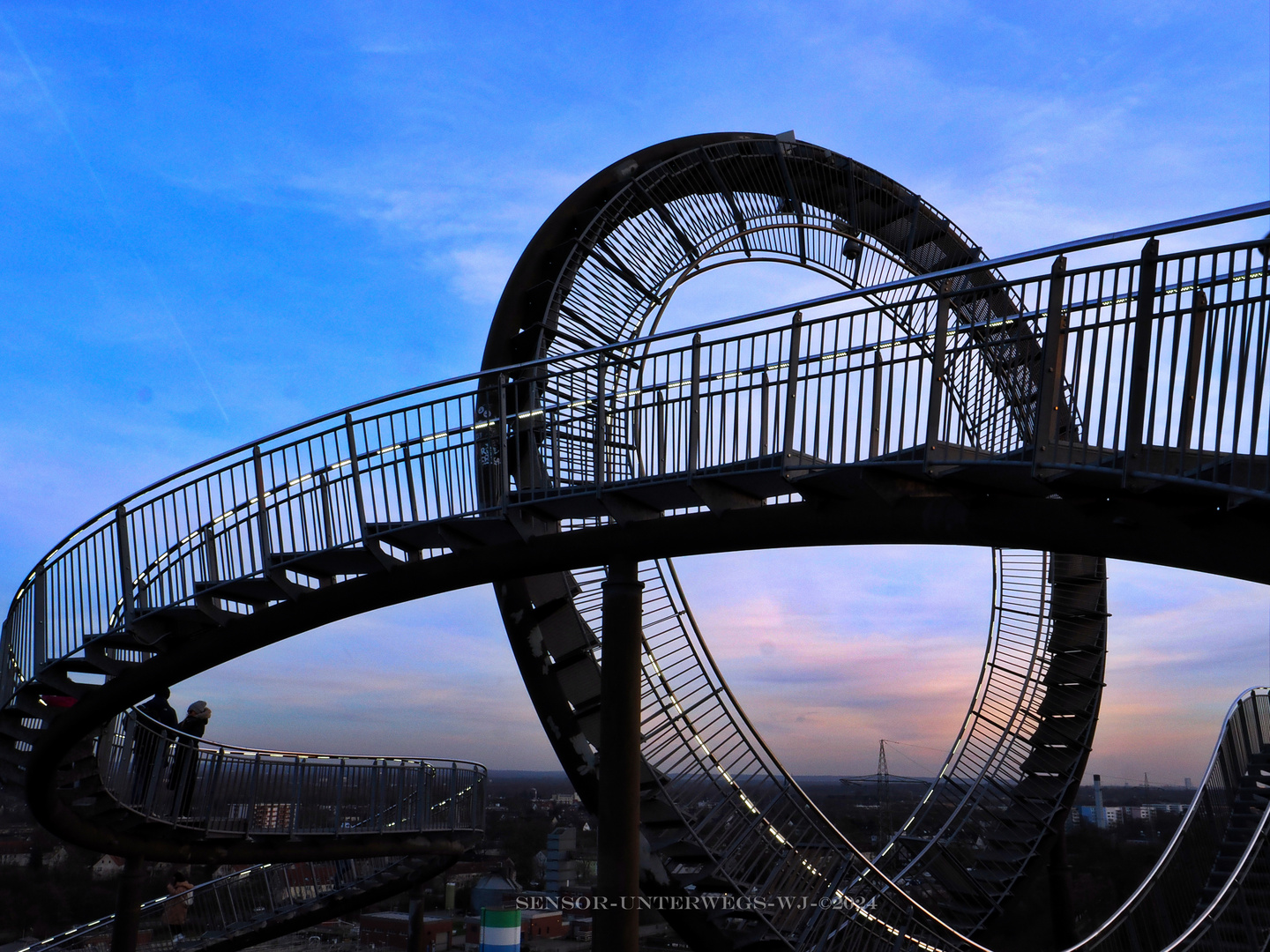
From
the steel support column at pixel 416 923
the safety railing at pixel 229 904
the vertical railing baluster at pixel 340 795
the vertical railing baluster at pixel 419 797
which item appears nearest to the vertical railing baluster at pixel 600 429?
the vertical railing baluster at pixel 340 795

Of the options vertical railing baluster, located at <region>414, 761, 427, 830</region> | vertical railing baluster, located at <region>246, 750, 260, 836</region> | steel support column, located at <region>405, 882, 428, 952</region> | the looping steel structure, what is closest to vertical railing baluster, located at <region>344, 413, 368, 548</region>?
the looping steel structure

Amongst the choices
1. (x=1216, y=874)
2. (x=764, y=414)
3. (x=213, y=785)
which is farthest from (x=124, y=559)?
(x=1216, y=874)

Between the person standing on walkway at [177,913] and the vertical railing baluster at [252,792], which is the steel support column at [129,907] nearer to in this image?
the vertical railing baluster at [252,792]

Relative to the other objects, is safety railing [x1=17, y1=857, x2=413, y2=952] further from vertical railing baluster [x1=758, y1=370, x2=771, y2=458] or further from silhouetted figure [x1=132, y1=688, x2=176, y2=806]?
vertical railing baluster [x1=758, y1=370, x2=771, y2=458]

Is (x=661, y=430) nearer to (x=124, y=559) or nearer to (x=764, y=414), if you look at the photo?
(x=764, y=414)

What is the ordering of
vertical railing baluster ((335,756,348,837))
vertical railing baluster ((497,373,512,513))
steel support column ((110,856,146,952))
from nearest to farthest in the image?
vertical railing baluster ((497,373,512,513)) → steel support column ((110,856,146,952)) → vertical railing baluster ((335,756,348,837))

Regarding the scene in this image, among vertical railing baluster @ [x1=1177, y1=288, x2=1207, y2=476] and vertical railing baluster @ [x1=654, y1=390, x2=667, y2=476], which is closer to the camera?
vertical railing baluster @ [x1=1177, y1=288, x2=1207, y2=476]
